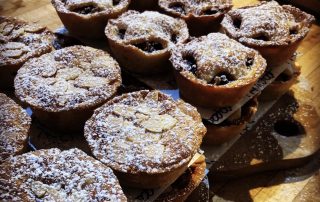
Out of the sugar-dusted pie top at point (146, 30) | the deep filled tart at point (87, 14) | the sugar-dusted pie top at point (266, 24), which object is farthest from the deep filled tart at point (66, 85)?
the sugar-dusted pie top at point (266, 24)

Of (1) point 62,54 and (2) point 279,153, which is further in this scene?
(2) point 279,153

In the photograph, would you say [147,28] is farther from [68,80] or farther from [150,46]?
[68,80]

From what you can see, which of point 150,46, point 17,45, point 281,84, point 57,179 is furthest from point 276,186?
point 17,45

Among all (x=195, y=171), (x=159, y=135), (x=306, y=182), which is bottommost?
(x=306, y=182)

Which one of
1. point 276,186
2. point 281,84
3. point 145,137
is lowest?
point 276,186

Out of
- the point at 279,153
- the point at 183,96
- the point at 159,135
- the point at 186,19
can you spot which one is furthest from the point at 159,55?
the point at 279,153

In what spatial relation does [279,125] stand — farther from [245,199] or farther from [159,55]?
[159,55]
